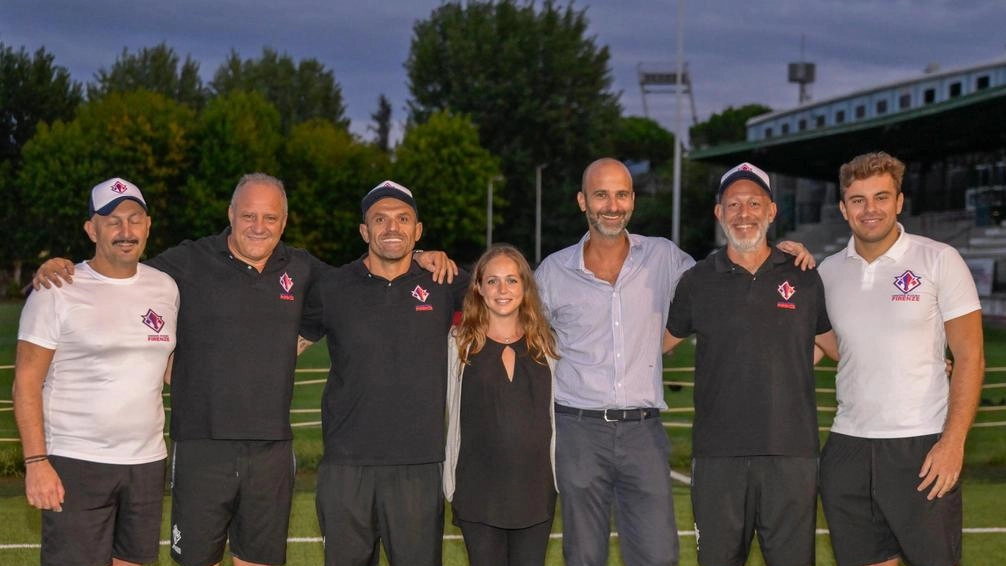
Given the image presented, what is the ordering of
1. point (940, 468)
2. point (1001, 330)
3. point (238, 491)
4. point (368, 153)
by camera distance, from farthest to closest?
1. point (368, 153)
2. point (1001, 330)
3. point (238, 491)
4. point (940, 468)

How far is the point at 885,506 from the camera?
5309 mm

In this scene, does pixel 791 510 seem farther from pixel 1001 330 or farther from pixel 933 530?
pixel 1001 330

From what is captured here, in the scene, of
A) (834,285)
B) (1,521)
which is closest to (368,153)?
(1,521)

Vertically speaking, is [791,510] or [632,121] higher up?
[632,121]

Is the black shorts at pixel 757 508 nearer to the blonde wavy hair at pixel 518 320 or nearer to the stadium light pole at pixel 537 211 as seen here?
the blonde wavy hair at pixel 518 320

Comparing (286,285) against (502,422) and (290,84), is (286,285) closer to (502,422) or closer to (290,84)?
(502,422)

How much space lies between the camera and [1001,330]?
1147 inches

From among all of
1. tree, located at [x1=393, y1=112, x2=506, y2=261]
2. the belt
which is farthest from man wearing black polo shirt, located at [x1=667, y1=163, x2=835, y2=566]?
tree, located at [x1=393, y1=112, x2=506, y2=261]

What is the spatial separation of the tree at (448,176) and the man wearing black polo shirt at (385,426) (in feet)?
170

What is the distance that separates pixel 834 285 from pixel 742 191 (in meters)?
0.69

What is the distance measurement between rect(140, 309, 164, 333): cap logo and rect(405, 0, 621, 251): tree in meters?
56.4

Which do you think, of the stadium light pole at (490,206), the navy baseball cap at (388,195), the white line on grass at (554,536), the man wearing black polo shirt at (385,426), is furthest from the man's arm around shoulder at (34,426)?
the stadium light pole at (490,206)

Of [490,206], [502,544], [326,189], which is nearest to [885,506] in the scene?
[502,544]

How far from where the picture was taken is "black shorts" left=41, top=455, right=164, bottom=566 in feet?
17.0
